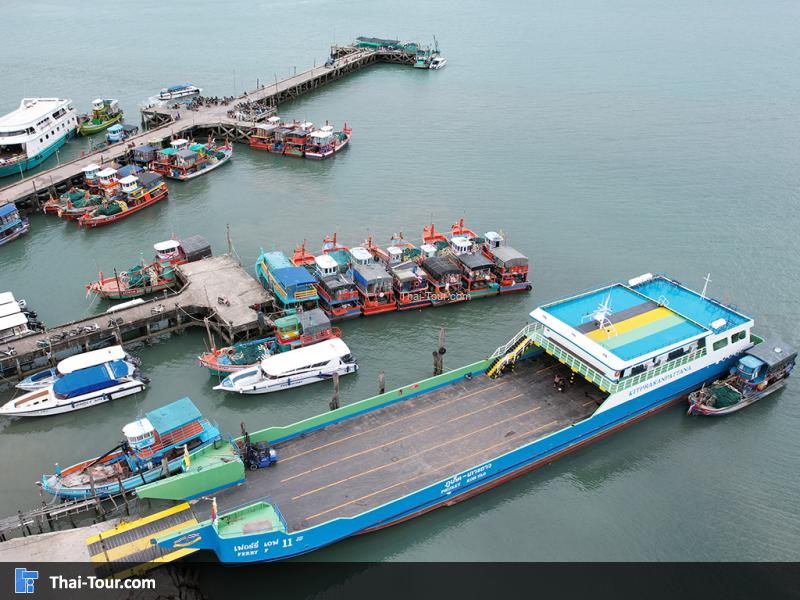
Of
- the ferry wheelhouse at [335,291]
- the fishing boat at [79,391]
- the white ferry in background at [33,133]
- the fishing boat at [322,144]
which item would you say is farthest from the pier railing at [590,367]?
the white ferry in background at [33,133]

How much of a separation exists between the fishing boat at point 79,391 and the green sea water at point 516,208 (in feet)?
3.38

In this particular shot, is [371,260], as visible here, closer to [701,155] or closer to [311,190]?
[311,190]

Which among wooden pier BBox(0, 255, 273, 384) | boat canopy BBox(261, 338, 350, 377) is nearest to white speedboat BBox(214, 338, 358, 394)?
boat canopy BBox(261, 338, 350, 377)

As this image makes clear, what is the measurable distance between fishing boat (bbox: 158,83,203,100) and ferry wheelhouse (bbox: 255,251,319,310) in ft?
212

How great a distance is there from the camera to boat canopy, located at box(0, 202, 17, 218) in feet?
234

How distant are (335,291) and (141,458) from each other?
78.1 ft

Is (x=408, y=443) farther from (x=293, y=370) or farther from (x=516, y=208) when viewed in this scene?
(x=516, y=208)

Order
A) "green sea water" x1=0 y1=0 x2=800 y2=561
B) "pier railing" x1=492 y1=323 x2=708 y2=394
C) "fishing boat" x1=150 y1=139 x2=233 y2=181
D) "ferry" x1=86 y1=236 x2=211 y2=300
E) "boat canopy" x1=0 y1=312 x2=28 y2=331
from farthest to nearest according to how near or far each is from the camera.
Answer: "fishing boat" x1=150 y1=139 x2=233 y2=181, "ferry" x1=86 y1=236 x2=211 y2=300, "boat canopy" x1=0 y1=312 x2=28 y2=331, "pier railing" x1=492 y1=323 x2=708 y2=394, "green sea water" x1=0 y1=0 x2=800 y2=561

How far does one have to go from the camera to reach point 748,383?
4875 centimetres

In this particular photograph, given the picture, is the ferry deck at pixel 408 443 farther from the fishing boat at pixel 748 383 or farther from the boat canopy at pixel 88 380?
the boat canopy at pixel 88 380

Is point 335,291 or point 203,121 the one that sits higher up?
point 203,121

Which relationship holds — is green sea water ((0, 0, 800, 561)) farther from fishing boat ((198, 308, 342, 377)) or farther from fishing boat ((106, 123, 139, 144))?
fishing boat ((106, 123, 139, 144))

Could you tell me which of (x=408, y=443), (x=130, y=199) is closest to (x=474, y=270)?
(x=408, y=443)

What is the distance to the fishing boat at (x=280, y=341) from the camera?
51.2 metres
